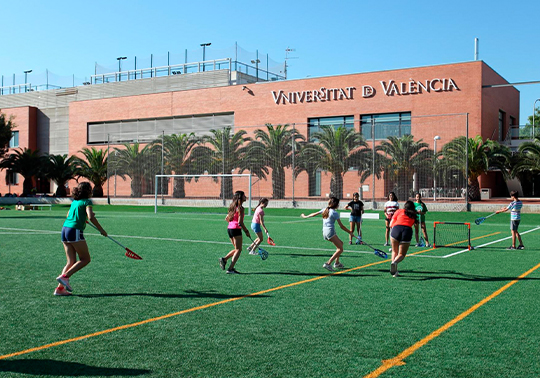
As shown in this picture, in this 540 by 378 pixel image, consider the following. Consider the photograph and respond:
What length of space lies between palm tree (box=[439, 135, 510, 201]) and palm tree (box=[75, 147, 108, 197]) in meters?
35.2

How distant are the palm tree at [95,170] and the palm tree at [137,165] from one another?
707cm

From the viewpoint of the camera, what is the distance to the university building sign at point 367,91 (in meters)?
47.1

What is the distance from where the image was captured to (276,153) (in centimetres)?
4422

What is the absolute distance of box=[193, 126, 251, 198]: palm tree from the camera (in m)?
45.0

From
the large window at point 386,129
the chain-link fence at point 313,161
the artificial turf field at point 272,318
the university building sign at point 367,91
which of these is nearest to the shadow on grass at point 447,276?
the artificial turf field at point 272,318

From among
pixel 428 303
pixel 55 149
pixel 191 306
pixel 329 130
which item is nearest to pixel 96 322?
pixel 191 306

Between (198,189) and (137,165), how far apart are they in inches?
266

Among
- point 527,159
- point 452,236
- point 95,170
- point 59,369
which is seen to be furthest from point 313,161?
point 59,369

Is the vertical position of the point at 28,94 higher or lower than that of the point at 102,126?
higher

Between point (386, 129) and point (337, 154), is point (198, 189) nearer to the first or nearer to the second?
point (337, 154)

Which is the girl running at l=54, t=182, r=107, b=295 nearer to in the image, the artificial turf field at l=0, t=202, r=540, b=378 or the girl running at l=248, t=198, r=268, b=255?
the artificial turf field at l=0, t=202, r=540, b=378

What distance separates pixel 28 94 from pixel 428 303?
8078cm

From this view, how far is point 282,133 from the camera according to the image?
147 feet

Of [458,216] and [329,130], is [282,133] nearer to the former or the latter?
[329,130]
